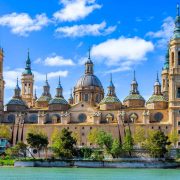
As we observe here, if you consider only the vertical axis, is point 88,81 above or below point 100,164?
above

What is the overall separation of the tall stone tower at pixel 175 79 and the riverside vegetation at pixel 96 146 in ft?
13.6

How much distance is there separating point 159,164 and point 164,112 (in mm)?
27328

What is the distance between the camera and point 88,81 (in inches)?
4924

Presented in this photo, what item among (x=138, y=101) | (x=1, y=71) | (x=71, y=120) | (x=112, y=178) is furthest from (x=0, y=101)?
(x=112, y=178)

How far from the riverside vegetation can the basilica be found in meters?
6.33

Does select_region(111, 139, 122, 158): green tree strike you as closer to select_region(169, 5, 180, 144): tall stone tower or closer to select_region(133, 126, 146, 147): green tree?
select_region(133, 126, 146, 147): green tree

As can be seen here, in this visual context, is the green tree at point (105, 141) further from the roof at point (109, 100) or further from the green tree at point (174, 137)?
the roof at point (109, 100)

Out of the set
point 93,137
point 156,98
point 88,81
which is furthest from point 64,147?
point 88,81

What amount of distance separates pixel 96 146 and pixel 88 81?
24.2 m

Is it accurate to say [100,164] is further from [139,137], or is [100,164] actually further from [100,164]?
[139,137]

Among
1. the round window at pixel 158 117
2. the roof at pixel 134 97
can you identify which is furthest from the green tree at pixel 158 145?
the roof at pixel 134 97

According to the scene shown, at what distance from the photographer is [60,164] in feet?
278

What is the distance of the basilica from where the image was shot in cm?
10819

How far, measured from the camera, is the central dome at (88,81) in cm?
12479
